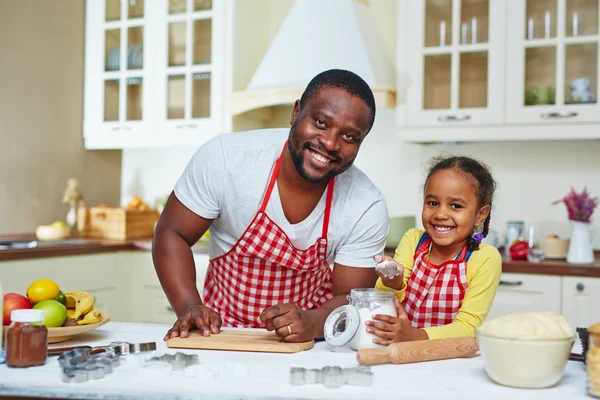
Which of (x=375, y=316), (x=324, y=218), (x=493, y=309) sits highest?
(x=324, y=218)

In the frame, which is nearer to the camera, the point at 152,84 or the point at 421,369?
the point at 421,369

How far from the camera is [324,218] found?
5.70 ft

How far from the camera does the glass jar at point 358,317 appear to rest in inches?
52.8

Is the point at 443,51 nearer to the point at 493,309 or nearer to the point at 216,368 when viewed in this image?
the point at 493,309

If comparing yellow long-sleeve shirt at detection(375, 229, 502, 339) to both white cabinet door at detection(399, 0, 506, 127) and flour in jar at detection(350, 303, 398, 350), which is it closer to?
flour in jar at detection(350, 303, 398, 350)

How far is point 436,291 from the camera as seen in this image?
5.47 feet

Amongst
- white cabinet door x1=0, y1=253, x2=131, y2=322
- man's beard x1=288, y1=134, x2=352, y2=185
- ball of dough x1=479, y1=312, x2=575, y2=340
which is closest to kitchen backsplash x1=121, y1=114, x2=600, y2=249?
white cabinet door x1=0, y1=253, x2=131, y2=322

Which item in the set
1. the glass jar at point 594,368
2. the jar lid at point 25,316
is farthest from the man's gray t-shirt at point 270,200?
the glass jar at point 594,368

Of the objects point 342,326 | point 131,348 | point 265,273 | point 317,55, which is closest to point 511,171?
point 317,55

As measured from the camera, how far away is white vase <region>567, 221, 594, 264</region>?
2910mm

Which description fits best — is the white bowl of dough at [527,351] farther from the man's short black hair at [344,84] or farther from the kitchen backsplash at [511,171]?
the kitchen backsplash at [511,171]

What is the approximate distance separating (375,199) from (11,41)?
2679 mm

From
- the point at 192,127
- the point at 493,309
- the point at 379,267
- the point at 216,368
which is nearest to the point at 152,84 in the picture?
the point at 192,127

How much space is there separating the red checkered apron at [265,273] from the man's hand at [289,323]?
13.3 inches
